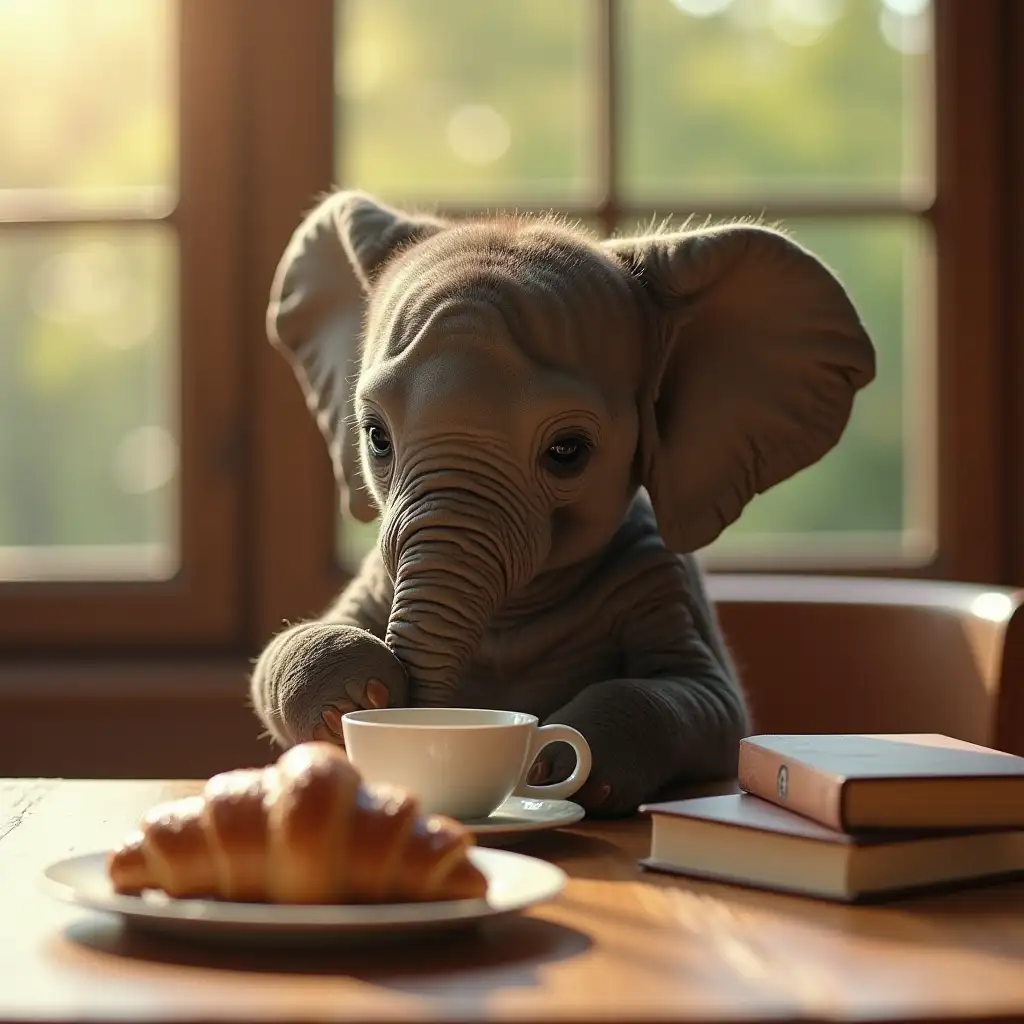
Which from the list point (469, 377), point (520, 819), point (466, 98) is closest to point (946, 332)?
point (466, 98)

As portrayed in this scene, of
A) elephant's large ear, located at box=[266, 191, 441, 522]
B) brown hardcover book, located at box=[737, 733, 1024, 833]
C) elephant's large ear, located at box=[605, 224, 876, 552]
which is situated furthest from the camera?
elephant's large ear, located at box=[266, 191, 441, 522]

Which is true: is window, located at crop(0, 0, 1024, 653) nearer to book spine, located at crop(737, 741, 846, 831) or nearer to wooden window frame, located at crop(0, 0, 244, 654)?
wooden window frame, located at crop(0, 0, 244, 654)

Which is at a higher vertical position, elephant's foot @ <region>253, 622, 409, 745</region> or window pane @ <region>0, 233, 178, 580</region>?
window pane @ <region>0, 233, 178, 580</region>

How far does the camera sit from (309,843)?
0.68 m

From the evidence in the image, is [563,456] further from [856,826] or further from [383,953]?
[383,953]

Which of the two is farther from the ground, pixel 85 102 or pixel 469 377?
pixel 85 102

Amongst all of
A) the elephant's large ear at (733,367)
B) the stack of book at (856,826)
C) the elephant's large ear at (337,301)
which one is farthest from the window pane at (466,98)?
the stack of book at (856,826)

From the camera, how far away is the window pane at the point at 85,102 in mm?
2574

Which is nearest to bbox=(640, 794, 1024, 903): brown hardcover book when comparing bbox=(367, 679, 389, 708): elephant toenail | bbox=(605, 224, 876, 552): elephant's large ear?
bbox=(367, 679, 389, 708): elephant toenail

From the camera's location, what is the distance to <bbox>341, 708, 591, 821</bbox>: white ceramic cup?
902mm

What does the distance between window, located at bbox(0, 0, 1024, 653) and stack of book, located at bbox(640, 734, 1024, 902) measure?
1588 mm

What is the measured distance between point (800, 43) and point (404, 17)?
2.02 feet

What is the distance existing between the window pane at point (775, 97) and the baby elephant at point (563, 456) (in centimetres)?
109

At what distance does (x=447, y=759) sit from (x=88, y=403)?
1.93 m
